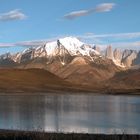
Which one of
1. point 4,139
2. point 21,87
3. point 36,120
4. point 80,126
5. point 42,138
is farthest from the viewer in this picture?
point 21,87

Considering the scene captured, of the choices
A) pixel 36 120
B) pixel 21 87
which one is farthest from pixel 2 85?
pixel 36 120

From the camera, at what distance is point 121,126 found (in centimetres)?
4369

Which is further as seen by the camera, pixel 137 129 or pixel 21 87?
pixel 21 87

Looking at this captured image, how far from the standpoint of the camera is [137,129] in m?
40.2

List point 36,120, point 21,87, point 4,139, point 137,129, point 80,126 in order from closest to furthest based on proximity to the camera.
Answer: point 4,139, point 137,129, point 80,126, point 36,120, point 21,87

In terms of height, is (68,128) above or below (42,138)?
below

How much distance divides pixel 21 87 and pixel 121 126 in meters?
156

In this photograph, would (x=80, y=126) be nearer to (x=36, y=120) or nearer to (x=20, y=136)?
(x=36, y=120)

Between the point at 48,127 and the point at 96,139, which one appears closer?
the point at 96,139

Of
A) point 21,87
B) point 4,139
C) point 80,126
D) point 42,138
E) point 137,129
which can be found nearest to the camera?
point 42,138

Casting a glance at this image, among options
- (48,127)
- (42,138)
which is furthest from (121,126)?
(42,138)

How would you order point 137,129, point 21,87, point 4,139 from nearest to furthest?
1. point 4,139
2. point 137,129
3. point 21,87

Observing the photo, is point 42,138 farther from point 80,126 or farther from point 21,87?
point 21,87

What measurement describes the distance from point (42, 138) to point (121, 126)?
79.6 ft
